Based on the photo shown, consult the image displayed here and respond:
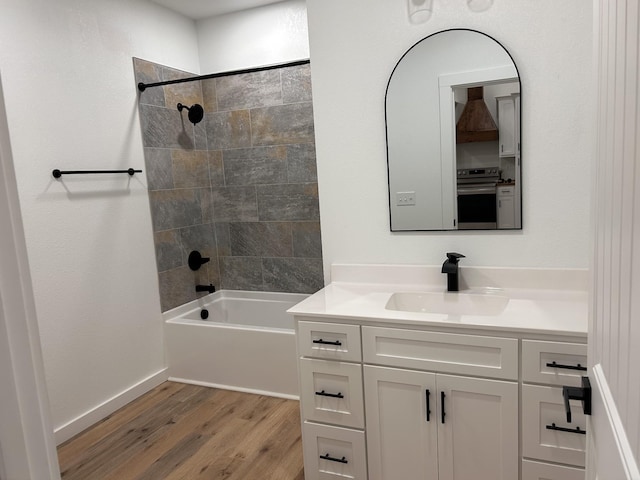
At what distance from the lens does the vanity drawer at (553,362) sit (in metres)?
1.59

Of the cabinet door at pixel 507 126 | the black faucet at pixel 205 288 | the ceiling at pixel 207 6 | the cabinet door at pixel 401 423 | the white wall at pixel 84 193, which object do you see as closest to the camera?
the cabinet door at pixel 401 423

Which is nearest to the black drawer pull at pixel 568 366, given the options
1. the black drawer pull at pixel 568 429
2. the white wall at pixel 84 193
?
the black drawer pull at pixel 568 429

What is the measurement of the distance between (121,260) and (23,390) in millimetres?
2653

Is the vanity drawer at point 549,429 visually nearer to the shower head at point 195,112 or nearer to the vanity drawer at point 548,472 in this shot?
the vanity drawer at point 548,472

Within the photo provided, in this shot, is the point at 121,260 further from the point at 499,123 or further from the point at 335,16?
the point at 499,123

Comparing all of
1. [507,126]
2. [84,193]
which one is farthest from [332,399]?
[84,193]

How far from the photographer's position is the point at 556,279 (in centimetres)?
209

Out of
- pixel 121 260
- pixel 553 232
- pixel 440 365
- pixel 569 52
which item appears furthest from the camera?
pixel 121 260

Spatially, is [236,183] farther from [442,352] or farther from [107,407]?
[442,352]

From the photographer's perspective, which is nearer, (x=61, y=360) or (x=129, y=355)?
(x=61, y=360)

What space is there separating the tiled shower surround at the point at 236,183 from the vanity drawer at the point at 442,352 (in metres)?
1.80

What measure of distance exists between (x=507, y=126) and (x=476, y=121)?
5.3 inches

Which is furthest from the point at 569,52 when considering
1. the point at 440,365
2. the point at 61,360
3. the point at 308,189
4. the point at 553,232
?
the point at 61,360

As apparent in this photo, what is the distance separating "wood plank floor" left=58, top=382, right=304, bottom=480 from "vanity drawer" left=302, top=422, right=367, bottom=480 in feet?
0.63
